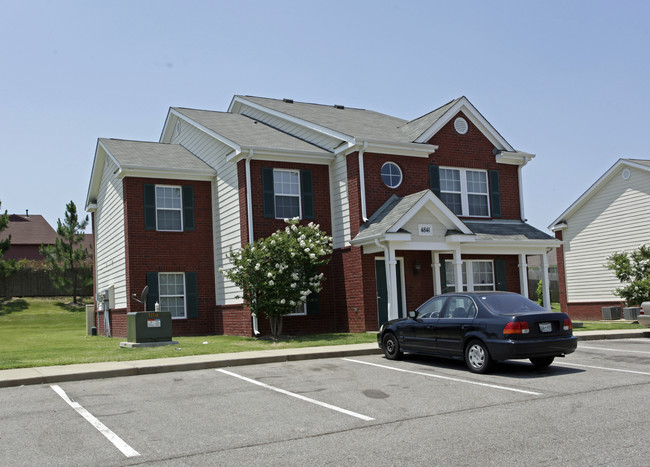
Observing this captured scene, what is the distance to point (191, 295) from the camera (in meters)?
21.8

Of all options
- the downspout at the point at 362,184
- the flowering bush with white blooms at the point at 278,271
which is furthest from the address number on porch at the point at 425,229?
the flowering bush with white blooms at the point at 278,271

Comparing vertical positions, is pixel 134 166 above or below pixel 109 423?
above

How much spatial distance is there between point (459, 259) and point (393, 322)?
7.12m

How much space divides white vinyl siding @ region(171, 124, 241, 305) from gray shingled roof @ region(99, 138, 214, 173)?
21.6 inches

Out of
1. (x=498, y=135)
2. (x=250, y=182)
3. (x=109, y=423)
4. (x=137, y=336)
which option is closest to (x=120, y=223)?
(x=250, y=182)

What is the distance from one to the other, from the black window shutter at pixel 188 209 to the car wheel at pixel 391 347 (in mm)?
10582

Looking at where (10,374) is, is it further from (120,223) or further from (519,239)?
(519,239)

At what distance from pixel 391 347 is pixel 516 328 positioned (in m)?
3.31

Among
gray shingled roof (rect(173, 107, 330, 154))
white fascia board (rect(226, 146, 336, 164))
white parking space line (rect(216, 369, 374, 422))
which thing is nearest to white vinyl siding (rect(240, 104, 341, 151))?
gray shingled roof (rect(173, 107, 330, 154))

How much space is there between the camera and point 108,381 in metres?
11.0

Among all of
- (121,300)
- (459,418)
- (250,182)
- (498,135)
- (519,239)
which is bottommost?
(459,418)

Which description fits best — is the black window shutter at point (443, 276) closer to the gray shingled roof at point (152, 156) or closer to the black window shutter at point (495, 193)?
the black window shutter at point (495, 193)

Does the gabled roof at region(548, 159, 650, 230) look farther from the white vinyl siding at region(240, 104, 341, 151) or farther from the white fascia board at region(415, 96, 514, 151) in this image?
the white vinyl siding at region(240, 104, 341, 151)

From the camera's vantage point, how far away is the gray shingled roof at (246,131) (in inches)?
828
